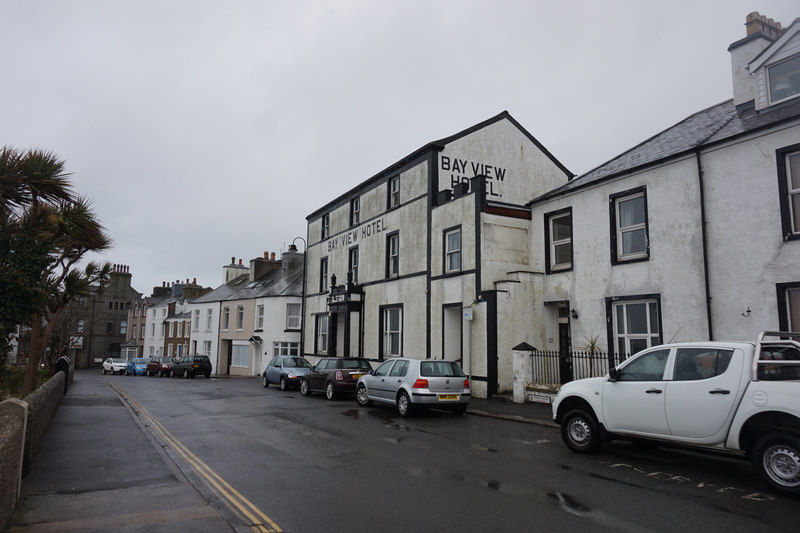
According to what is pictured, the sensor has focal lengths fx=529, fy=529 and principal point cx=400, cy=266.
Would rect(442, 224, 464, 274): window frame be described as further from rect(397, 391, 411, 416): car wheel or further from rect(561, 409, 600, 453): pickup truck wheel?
rect(561, 409, 600, 453): pickup truck wheel

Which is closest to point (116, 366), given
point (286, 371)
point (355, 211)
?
point (355, 211)

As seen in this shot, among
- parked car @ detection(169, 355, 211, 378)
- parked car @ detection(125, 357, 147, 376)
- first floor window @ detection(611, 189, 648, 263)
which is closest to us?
first floor window @ detection(611, 189, 648, 263)

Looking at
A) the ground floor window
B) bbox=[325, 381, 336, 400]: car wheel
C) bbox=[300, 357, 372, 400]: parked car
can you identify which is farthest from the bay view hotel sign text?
the ground floor window

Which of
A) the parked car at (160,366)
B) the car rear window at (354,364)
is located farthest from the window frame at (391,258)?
the parked car at (160,366)

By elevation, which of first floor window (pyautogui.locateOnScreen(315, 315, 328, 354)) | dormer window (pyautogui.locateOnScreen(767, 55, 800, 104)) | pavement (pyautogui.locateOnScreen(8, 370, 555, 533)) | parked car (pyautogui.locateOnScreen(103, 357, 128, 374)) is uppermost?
dormer window (pyautogui.locateOnScreen(767, 55, 800, 104))

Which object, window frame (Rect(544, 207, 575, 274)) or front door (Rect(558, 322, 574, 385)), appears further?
window frame (Rect(544, 207, 575, 274))

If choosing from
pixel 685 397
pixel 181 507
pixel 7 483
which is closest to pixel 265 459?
pixel 181 507

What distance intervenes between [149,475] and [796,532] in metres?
7.96

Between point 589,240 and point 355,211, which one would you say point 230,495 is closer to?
point 589,240

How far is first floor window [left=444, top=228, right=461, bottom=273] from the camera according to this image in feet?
65.4

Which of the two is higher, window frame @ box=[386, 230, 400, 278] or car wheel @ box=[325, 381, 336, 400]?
window frame @ box=[386, 230, 400, 278]

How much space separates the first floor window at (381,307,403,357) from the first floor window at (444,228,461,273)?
3736 millimetres

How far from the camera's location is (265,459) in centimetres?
864

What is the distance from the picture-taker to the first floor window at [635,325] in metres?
14.2
